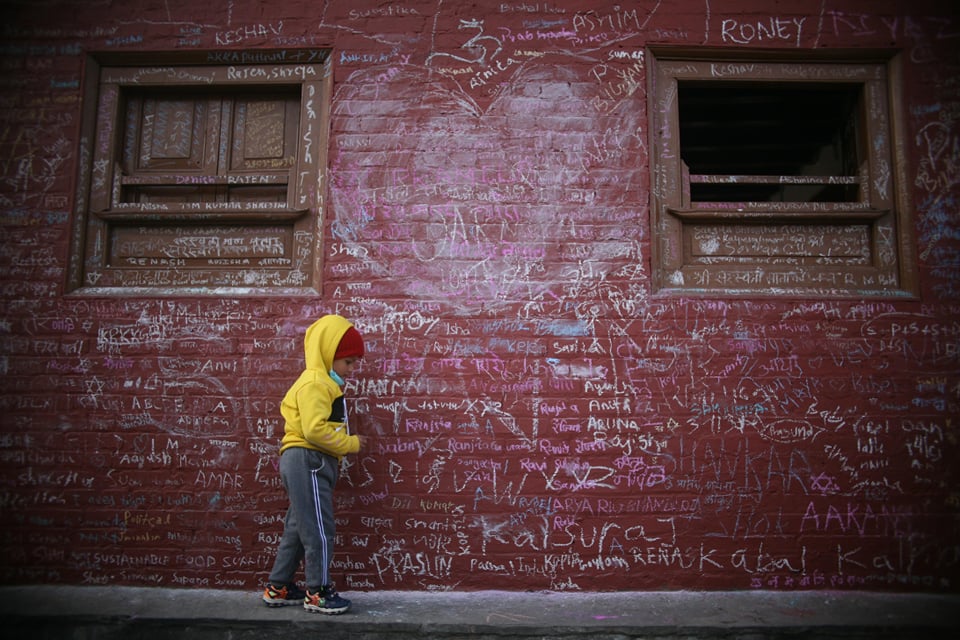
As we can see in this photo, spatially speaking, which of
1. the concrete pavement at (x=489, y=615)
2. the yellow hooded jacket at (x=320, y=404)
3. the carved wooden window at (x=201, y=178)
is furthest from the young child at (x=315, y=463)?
the carved wooden window at (x=201, y=178)

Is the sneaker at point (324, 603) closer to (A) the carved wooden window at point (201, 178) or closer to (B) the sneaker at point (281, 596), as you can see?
(B) the sneaker at point (281, 596)

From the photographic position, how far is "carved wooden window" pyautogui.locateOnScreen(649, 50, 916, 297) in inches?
171

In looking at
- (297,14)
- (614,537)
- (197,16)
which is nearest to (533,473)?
(614,537)

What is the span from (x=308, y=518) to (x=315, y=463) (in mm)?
314

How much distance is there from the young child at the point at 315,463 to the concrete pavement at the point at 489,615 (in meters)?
0.14

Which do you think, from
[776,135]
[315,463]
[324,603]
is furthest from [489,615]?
[776,135]

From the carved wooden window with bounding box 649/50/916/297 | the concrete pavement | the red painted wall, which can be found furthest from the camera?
the carved wooden window with bounding box 649/50/916/297

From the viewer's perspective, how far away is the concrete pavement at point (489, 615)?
352cm

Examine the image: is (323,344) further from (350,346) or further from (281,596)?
(281,596)

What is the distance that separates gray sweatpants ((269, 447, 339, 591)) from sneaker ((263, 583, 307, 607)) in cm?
5

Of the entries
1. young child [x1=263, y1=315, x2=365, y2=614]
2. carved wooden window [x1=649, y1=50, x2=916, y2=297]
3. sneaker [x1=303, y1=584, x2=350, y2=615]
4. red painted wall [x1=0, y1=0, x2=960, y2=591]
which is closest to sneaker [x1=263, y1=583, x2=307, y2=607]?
young child [x1=263, y1=315, x2=365, y2=614]

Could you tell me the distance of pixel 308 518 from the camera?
11.7 ft

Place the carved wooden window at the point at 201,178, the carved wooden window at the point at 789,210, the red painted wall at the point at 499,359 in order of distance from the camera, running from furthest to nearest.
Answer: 1. the carved wooden window at the point at 201,178
2. the carved wooden window at the point at 789,210
3. the red painted wall at the point at 499,359

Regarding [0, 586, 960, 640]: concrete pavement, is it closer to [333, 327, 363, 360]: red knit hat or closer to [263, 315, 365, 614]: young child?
[263, 315, 365, 614]: young child
